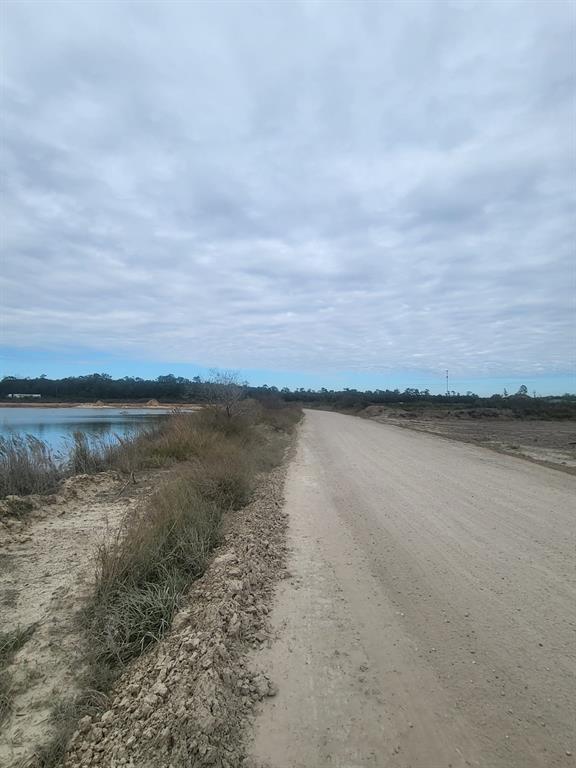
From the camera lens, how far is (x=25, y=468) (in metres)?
11.5

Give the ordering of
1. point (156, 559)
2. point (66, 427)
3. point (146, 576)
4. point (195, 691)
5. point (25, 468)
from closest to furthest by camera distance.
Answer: point (195, 691), point (146, 576), point (156, 559), point (25, 468), point (66, 427)

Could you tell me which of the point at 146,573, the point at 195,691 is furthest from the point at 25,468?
the point at 195,691

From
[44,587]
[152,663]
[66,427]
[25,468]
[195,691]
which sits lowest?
[44,587]

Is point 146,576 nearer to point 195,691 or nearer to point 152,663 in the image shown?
point 152,663

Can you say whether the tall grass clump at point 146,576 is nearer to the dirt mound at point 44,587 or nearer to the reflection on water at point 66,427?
the dirt mound at point 44,587

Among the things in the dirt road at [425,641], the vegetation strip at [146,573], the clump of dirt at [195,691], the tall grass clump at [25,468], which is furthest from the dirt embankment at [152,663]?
the tall grass clump at [25,468]

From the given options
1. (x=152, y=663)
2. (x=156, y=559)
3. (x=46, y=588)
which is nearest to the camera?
(x=152, y=663)

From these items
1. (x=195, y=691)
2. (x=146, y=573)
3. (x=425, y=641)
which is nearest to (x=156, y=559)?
(x=146, y=573)

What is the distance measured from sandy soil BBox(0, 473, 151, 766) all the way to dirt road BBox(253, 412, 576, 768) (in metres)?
1.91

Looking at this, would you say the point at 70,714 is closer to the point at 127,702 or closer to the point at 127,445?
the point at 127,702

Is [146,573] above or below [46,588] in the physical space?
above

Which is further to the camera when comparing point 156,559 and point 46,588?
point 46,588

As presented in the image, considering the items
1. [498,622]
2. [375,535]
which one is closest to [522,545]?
[375,535]

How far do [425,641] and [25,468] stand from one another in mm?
10312
